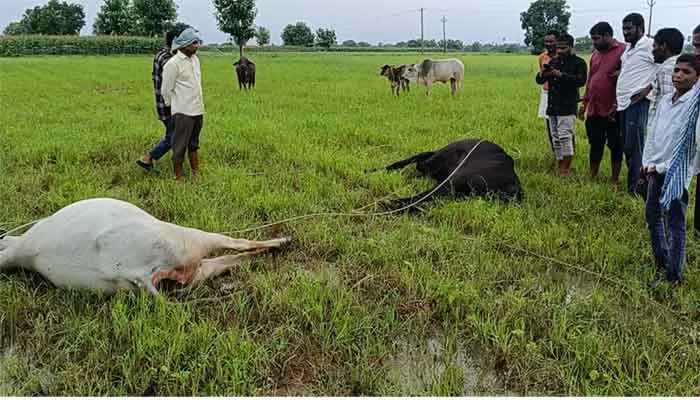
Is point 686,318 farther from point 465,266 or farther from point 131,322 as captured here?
point 131,322

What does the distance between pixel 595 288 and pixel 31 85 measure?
14.8 metres

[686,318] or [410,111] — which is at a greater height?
[410,111]

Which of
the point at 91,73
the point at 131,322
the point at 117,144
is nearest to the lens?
the point at 131,322

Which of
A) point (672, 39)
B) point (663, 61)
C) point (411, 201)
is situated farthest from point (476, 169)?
point (672, 39)

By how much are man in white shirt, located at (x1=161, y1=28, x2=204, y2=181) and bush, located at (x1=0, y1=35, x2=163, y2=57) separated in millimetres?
35336

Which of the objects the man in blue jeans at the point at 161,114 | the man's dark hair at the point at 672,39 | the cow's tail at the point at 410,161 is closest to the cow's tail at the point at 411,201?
the cow's tail at the point at 410,161

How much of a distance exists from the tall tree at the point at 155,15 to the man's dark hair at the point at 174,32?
2855 cm

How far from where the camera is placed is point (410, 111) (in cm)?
1007

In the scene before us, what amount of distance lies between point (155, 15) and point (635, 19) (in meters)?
33.9

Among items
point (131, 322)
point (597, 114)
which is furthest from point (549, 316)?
point (597, 114)

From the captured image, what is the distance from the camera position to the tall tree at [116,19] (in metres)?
43.5

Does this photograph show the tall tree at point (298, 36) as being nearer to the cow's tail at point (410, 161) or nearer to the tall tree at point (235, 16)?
the tall tree at point (235, 16)

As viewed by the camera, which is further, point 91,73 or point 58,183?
point 91,73

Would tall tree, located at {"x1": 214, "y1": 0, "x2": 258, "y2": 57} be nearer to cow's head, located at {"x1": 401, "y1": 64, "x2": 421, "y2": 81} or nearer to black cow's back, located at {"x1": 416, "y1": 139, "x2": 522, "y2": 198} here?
cow's head, located at {"x1": 401, "y1": 64, "x2": 421, "y2": 81}
